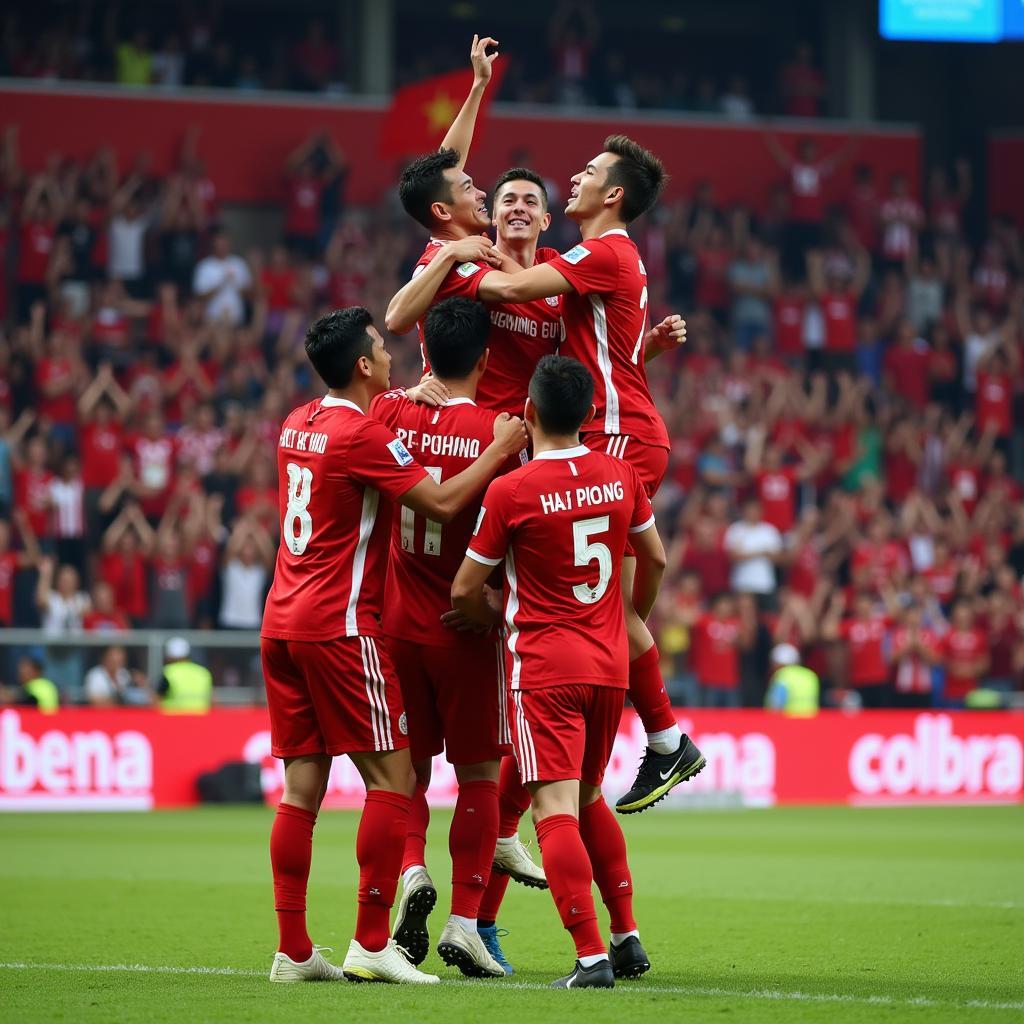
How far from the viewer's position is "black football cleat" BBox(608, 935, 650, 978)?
7457mm

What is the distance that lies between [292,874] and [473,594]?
1244mm

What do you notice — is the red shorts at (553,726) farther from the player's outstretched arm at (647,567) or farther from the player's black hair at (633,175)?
the player's black hair at (633,175)

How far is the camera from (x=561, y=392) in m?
7.22

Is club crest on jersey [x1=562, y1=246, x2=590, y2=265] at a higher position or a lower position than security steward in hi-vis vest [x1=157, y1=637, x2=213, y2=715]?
higher

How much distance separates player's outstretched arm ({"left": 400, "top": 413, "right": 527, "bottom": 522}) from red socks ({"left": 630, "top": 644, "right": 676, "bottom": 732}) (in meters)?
1.07

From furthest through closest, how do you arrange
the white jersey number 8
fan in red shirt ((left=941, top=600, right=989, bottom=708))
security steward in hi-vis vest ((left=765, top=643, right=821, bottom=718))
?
fan in red shirt ((left=941, top=600, right=989, bottom=708)) < security steward in hi-vis vest ((left=765, top=643, right=821, bottom=718)) < the white jersey number 8

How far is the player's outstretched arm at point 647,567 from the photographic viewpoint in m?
7.69

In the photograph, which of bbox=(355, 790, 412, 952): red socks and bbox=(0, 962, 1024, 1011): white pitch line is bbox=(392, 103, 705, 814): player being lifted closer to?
bbox=(0, 962, 1024, 1011): white pitch line

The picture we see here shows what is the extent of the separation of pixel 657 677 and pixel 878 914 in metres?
2.94

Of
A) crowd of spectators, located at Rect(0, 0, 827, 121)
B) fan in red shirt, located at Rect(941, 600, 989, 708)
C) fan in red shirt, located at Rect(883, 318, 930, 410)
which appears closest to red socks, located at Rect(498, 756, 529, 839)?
fan in red shirt, located at Rect(941, 600, 989, 708)

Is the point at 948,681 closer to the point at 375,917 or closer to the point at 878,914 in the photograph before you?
the point at 878,914

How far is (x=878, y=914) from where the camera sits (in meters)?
10.2

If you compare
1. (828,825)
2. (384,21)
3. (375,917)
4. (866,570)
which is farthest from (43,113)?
(375,917)

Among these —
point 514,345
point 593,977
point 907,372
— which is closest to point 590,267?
point 514,345
